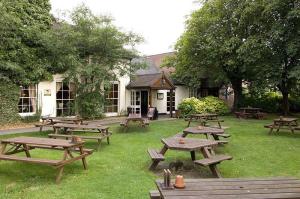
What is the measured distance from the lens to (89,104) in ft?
59.1

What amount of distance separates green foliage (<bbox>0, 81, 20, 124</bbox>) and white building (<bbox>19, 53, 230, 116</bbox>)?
711 mm

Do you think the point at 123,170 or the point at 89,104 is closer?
the point at 123,170

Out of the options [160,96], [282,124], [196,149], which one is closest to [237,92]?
[160,96]

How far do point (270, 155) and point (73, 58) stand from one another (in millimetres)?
11011

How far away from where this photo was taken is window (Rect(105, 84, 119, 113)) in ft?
68.4

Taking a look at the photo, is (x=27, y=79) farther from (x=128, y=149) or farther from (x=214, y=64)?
(x=214, y=64)

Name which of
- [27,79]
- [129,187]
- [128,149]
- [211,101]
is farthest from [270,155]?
[211,101]

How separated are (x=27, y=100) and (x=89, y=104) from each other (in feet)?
11.0

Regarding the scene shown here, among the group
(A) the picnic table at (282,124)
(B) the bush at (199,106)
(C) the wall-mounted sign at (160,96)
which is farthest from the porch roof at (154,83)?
(A) the picnic table at (282,124)

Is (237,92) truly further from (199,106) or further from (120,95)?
(120,95)

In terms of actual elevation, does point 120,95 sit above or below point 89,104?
above

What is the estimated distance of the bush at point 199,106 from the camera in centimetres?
2080

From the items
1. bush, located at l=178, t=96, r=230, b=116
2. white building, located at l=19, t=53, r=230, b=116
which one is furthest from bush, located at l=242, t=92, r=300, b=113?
white building, located at l=19, t=53, r=230, b=116

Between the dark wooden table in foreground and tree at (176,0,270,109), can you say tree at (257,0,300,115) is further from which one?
the dark wooden table in foreground
